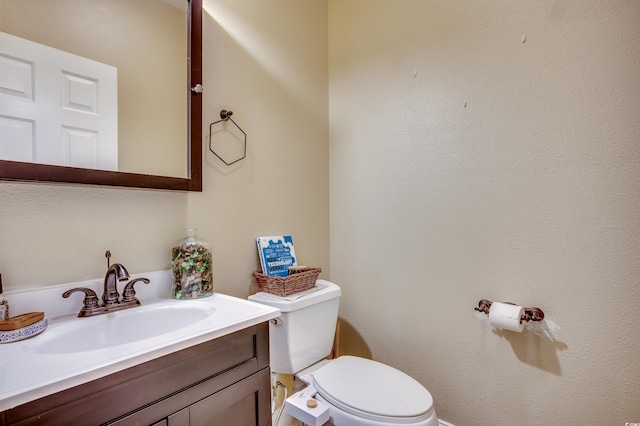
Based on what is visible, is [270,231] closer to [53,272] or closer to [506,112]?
[53,272]

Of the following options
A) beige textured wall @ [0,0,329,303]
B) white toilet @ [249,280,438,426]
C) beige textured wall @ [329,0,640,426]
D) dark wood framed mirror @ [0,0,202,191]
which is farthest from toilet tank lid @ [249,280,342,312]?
dark wood framed mirror @ [0,0,202,191]

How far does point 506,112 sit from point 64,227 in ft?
5.39

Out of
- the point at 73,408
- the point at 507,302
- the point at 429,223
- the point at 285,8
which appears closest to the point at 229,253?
the point at 73,408

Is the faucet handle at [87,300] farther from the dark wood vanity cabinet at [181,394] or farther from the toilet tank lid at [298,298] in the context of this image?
the toilet tank lid at [298,298]

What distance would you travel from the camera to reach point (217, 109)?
134 centimetres

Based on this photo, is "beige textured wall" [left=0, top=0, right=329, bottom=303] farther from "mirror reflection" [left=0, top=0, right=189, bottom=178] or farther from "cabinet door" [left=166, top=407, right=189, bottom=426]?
"cabinet door" [left=166, top=407, right=189, bottom=426]

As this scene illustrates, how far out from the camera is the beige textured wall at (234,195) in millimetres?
909

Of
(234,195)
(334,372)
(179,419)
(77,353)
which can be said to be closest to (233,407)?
(179,419)

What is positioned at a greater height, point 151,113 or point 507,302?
point 151,113

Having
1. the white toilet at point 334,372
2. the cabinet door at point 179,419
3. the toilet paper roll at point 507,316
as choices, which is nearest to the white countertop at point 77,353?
the cabinet door at point 179,419

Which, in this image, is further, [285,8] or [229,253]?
[285,8]

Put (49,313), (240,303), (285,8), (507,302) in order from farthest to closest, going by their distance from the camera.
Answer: (285,8)
(507,302)
(240,303)
(49,313)

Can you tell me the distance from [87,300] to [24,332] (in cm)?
18

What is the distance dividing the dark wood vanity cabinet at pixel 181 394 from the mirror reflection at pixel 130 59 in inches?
25.9
